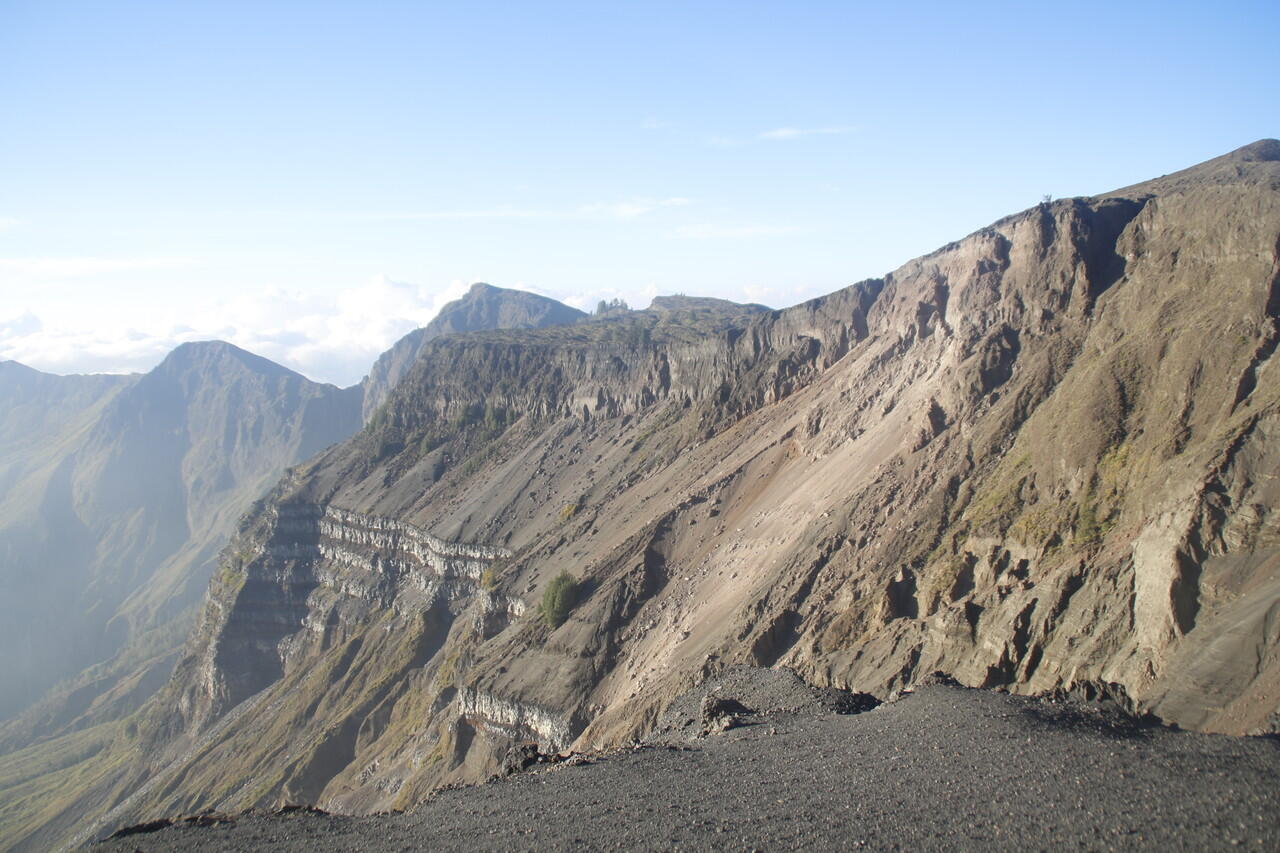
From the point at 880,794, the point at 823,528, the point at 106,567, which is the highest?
the point at 823,528

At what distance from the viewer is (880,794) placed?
76.6 feet

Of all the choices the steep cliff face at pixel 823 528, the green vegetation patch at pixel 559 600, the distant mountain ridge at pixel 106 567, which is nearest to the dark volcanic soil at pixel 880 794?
the steep cliff face at pixel 823 528

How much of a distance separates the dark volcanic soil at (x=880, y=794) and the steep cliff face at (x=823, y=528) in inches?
157

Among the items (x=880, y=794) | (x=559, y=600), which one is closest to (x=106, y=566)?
(x=559, y=600)

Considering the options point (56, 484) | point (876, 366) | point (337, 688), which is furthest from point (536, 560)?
point (56, 484)

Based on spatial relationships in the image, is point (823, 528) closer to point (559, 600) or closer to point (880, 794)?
point (559, 600)

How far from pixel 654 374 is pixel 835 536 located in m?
51.0

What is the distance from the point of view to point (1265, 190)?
140 feet

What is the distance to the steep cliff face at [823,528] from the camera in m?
31.1

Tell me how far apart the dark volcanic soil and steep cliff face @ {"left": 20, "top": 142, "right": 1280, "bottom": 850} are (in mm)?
3997

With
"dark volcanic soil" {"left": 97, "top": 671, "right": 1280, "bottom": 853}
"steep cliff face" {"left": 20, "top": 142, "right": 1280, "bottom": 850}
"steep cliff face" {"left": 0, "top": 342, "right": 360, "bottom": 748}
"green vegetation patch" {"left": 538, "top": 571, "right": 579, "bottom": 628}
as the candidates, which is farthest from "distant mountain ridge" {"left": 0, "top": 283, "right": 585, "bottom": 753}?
"dark volcanic soil" {"left": 97, "top": 671, "right": 1280, "bottom": 853}

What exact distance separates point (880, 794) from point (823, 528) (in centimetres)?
2640

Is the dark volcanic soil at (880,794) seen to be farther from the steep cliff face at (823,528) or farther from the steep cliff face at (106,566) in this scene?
the steep cliff face at (106,566)

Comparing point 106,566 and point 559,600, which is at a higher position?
point 559,600
